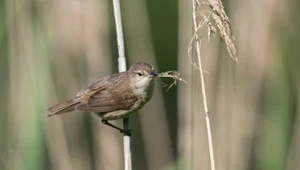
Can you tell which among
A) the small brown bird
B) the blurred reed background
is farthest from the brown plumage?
the blurred reed background

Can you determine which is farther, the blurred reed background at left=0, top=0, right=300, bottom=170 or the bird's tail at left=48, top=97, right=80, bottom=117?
the blurred reed background at left=0, top=0, right=300, bottom=170

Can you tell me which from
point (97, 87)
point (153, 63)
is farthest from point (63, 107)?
point (153, 63)

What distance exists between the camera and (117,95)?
249 cm

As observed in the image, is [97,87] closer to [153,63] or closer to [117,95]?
[117,95]

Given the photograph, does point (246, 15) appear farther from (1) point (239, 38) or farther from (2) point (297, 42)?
(2) point (297, 42)

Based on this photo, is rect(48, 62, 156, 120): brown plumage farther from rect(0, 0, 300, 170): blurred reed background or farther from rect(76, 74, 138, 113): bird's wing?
rect(0, 0, 300, 170): blurred reed background

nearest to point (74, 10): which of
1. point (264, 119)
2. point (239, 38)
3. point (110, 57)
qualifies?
point (110, 57)

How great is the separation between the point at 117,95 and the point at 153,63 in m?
0.80

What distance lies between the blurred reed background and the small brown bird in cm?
Result: 40

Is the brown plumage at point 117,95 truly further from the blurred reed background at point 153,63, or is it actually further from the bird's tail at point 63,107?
the blurred reed background at point 153,63

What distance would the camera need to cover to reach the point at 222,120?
298 cm

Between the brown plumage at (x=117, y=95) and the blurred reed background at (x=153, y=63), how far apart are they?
0.41m

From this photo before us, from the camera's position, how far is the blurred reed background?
9.46ft

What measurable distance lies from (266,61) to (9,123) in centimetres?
145
